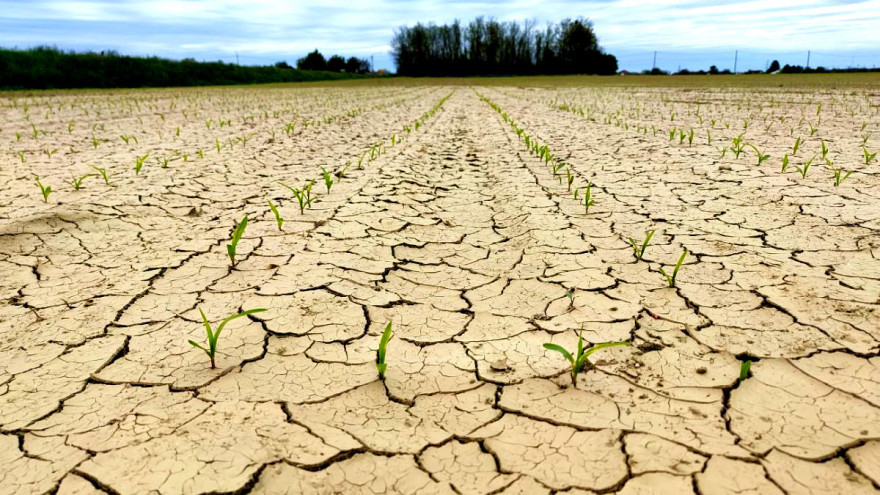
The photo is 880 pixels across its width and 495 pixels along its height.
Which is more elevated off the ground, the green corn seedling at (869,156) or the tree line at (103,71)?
the tree line at (103,71)

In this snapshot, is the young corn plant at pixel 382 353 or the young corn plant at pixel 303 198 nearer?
the young corn plant at pixel 382 353

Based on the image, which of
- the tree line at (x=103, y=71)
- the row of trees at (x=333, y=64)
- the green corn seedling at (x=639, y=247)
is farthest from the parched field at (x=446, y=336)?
the row of trees at (x=333, y=64)

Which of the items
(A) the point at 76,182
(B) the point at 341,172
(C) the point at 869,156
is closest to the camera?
(A) the point at 76,182

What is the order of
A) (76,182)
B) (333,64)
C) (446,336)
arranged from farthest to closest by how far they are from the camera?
1. (333,64)
2. (76,182)
3. (446,336)

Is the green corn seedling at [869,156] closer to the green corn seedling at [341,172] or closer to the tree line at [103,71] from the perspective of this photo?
the green corn seedling at [341,172]

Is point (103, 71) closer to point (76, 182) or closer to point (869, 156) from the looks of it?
point (76, 182)

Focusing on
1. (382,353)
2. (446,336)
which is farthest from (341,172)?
(382,353)

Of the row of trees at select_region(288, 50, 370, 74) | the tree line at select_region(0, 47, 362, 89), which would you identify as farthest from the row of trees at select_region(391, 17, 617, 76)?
the tree line at select_region(0, 47, 362, 89)
